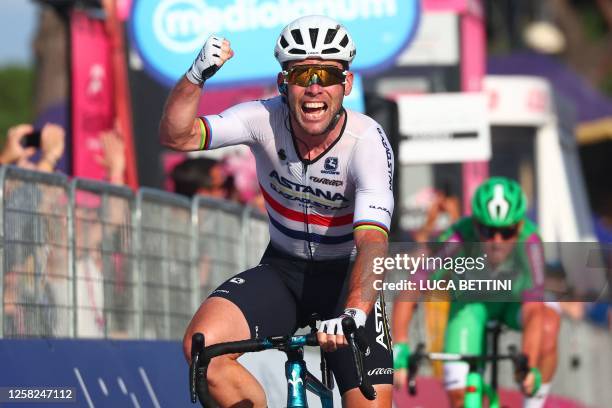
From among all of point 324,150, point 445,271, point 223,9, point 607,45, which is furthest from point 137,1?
point 607,45

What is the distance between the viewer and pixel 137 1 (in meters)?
15.1

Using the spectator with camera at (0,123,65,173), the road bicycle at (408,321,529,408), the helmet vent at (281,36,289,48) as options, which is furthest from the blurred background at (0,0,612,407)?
the helmet vent at (281,36,289,48)

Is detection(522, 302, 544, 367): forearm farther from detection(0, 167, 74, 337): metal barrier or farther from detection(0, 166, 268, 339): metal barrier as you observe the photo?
detection(0, 167, 74, 337): metal barrier

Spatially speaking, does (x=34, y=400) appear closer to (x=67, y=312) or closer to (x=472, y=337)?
(x=67, y=312)

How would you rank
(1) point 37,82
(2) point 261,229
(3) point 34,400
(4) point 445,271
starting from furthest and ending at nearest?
(1) point 37,82
(2) point 261,229
(4) point 445,271
(3) point 34,400

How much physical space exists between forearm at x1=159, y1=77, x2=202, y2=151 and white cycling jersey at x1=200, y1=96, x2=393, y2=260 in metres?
0.11

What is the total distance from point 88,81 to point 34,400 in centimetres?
753

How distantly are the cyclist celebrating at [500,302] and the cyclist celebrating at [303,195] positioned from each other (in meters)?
2.62

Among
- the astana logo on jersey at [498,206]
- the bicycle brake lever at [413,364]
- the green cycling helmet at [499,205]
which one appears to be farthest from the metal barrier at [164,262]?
the astana logo on jersey at [498,206]

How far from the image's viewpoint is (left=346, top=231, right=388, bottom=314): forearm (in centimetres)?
680

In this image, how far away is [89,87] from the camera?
1535cm

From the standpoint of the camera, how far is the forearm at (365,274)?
680cm

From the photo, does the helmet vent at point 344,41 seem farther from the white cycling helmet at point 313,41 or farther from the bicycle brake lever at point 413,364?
the bicycle brake lever at point 413,364

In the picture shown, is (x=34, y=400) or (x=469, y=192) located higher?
(x=469, y=192)
